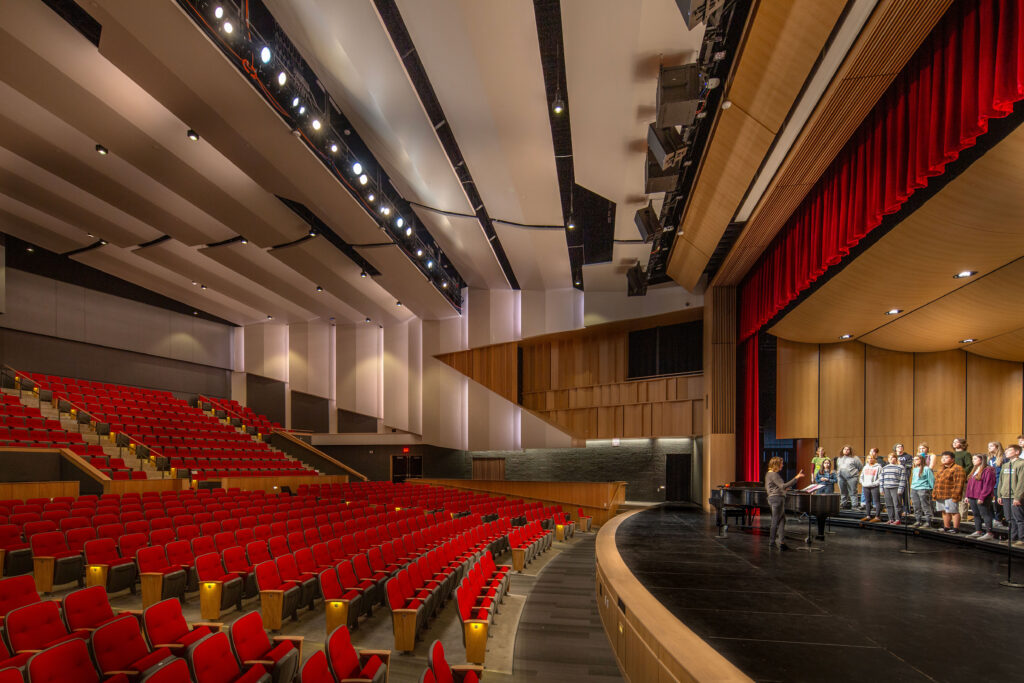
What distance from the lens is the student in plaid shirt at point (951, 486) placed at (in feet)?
17.6

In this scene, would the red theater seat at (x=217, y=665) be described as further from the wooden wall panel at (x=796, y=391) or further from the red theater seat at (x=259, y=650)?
the wooden wall panel at (x=796, y=391)

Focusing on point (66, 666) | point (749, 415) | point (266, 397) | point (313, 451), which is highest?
point (749, 415)

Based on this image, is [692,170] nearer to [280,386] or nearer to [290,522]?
[290,522]

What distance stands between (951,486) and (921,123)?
3762mm

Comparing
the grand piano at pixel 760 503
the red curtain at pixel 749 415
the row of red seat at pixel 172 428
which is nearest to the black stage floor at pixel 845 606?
the grand piano at pixel 760 503

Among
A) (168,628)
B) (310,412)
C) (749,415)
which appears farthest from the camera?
(310,412)

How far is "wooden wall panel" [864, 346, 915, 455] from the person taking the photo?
26.0 ft

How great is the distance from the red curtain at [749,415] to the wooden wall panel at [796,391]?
11.1 inches

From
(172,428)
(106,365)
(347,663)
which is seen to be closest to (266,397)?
(106,365)

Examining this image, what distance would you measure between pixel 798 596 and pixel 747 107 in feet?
10.2

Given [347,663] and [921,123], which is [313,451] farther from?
[921,123]

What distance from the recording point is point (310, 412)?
573 inches

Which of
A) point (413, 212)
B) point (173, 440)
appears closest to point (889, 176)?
point (413, 212)

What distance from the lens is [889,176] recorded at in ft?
12.0
